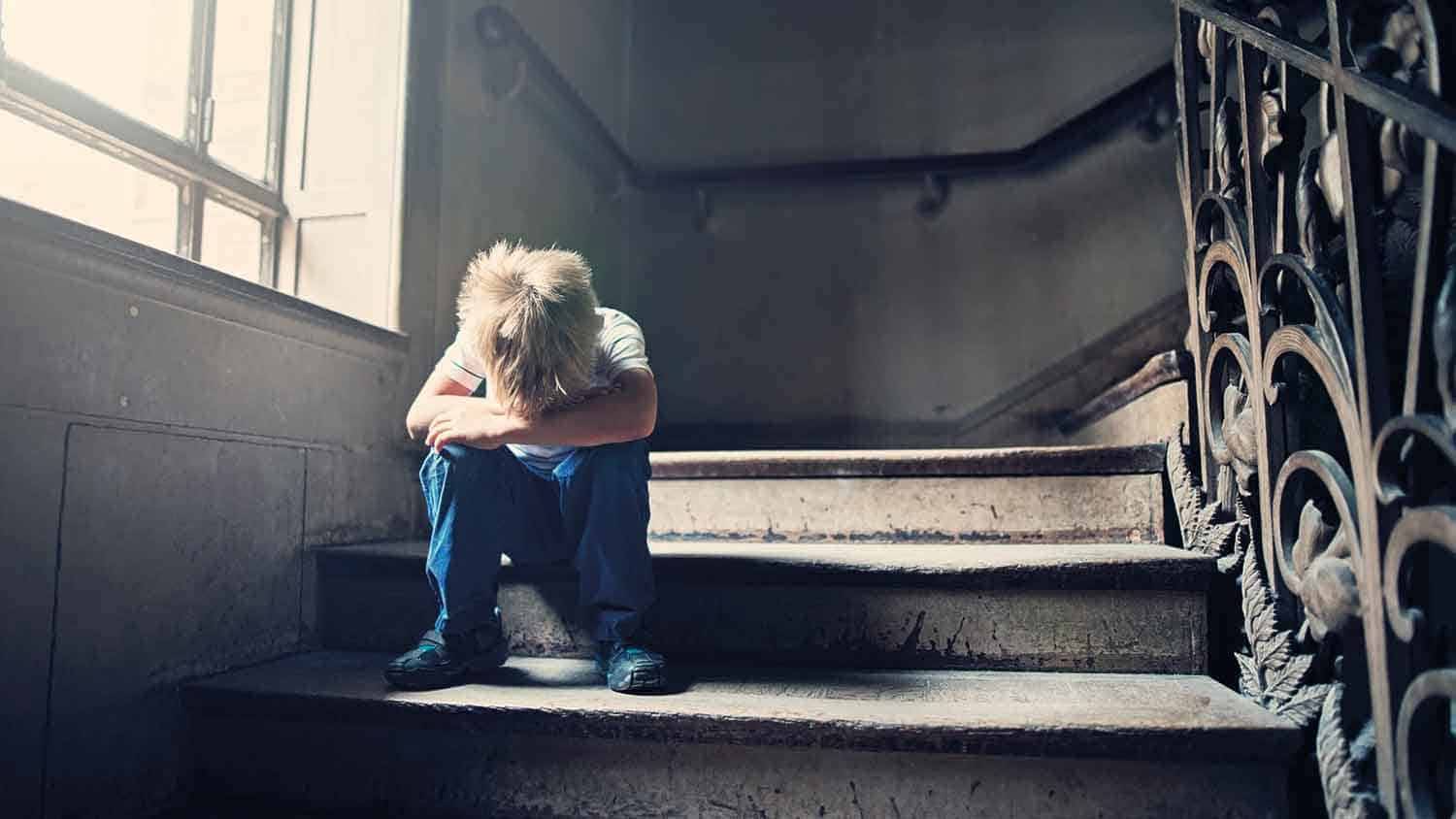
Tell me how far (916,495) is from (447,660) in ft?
3.04

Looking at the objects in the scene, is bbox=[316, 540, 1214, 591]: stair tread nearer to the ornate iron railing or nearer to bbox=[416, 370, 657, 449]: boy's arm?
the ornate iron railing

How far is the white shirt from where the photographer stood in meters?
1.38

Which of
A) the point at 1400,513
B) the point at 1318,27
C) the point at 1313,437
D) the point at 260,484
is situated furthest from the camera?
the point at 1318,27

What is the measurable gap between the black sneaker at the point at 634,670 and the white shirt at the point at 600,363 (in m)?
0.35

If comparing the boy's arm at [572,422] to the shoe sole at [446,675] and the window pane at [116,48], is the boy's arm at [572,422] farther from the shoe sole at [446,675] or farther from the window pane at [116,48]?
the window pane at [116,48]

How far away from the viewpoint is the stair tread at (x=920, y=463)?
62.6 inches

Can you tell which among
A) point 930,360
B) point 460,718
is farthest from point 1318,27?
point 460,718

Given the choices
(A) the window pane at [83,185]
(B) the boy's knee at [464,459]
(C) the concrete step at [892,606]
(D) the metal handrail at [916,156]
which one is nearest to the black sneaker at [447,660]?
(C) the concrete step at [892,606]

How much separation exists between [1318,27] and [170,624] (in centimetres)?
346

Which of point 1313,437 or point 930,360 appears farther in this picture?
point 930,360

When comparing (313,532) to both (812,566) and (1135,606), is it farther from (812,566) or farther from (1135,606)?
(1135,606)

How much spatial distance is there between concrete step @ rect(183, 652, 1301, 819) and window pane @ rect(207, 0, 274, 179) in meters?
1.08

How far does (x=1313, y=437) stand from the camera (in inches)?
45.6

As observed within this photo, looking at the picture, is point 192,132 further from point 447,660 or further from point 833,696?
point 833,696
